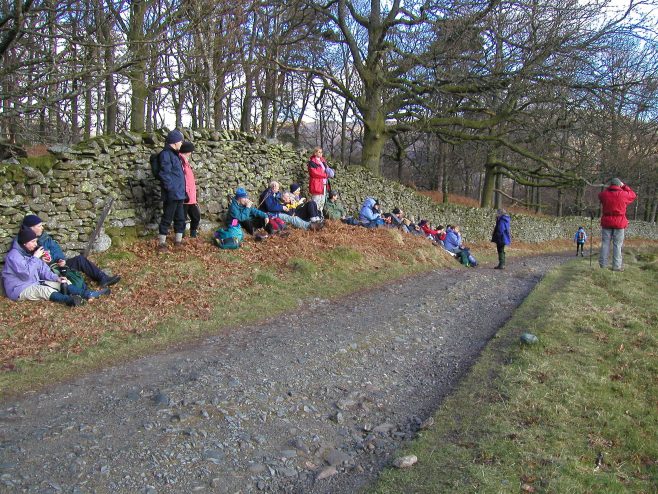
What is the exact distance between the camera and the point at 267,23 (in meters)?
15.9

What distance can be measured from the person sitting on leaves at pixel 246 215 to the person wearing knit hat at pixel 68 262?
137 inches

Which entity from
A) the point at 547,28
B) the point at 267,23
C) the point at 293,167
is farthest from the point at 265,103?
the point at 547,28

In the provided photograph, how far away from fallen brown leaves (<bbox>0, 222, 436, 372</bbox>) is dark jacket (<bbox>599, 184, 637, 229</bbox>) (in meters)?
6.01

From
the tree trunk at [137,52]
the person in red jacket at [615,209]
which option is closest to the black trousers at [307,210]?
the tree trunk at [137,52]

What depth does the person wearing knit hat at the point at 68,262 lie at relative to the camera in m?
7.46

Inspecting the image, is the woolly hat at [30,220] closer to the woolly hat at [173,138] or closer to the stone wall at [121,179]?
the stone wall at [121,179]

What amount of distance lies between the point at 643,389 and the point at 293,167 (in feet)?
33.1

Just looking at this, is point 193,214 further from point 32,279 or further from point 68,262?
point 32,279

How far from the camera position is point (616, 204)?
37.2 ft

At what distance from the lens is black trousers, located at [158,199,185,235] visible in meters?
8.91

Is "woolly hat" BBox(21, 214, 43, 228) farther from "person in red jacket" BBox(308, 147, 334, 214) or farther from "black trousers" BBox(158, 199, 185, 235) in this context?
"person in red jacket" BBox(308, 147, 334, 214)

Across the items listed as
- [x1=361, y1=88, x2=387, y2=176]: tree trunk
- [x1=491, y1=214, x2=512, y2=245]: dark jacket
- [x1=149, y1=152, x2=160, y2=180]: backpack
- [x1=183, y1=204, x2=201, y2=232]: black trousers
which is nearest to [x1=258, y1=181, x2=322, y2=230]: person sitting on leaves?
[x1=183, y1=204, x2=201, y2=232]: black trousers

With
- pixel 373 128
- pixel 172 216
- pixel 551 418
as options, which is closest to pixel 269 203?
pixel 172 216

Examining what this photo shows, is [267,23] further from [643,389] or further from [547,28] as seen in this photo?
[643,389]
